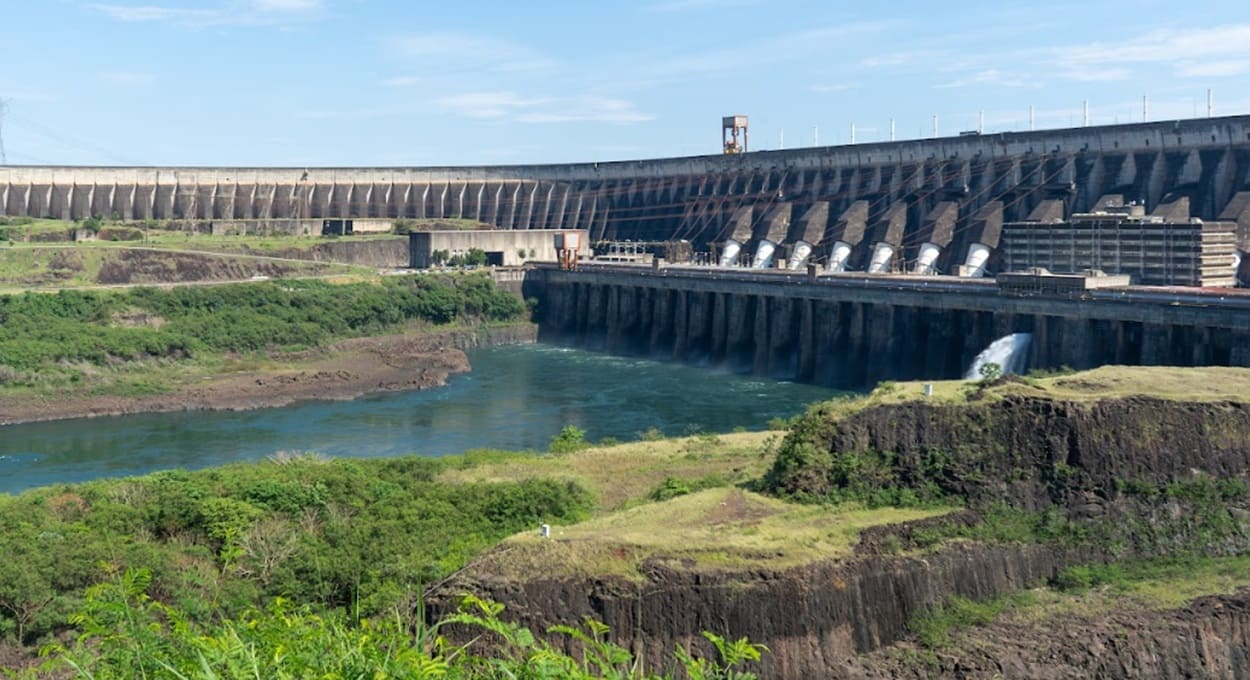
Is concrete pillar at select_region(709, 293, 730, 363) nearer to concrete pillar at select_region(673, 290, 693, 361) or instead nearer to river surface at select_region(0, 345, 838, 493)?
concrete pillar at select_region(673, 290, 693, 361)

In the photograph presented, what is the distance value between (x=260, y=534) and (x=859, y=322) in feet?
154

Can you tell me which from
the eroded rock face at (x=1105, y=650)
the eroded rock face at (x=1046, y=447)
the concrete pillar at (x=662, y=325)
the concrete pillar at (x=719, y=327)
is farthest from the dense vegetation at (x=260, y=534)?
the concrete pillar at (x=662, y=325)

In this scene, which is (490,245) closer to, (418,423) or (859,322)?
(859,322)

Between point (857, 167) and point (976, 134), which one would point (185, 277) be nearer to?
point (857, 167)

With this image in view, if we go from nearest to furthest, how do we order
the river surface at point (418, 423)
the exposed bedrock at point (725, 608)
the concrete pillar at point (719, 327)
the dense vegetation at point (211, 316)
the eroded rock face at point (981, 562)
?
the exposed bedrock at point (725, 608), the eroded rock face at point (981, 562), the river surface at point (418, 423), the dense vegetation at point (211, 316), the concrete pillar at point (719, 327)

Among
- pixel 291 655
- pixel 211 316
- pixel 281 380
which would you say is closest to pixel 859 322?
pixel 281 380

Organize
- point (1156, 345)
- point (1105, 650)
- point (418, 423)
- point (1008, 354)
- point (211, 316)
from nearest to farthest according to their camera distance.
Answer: point (1105, 650) < point (1156, 345) < point (1008, 354) < point (418, 423) < point (211, 316)

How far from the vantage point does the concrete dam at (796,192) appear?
279 ft

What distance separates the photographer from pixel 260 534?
35250 mm

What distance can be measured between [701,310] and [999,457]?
2221 inches

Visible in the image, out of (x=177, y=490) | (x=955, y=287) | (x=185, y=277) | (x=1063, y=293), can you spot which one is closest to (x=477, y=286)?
(x=185, y=277)

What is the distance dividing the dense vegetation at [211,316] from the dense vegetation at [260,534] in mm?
38311

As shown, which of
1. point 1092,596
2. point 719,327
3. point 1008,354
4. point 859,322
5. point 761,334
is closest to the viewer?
point 1092,596

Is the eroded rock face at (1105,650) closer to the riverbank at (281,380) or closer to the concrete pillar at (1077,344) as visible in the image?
the concrete pillar at (1077,344)
